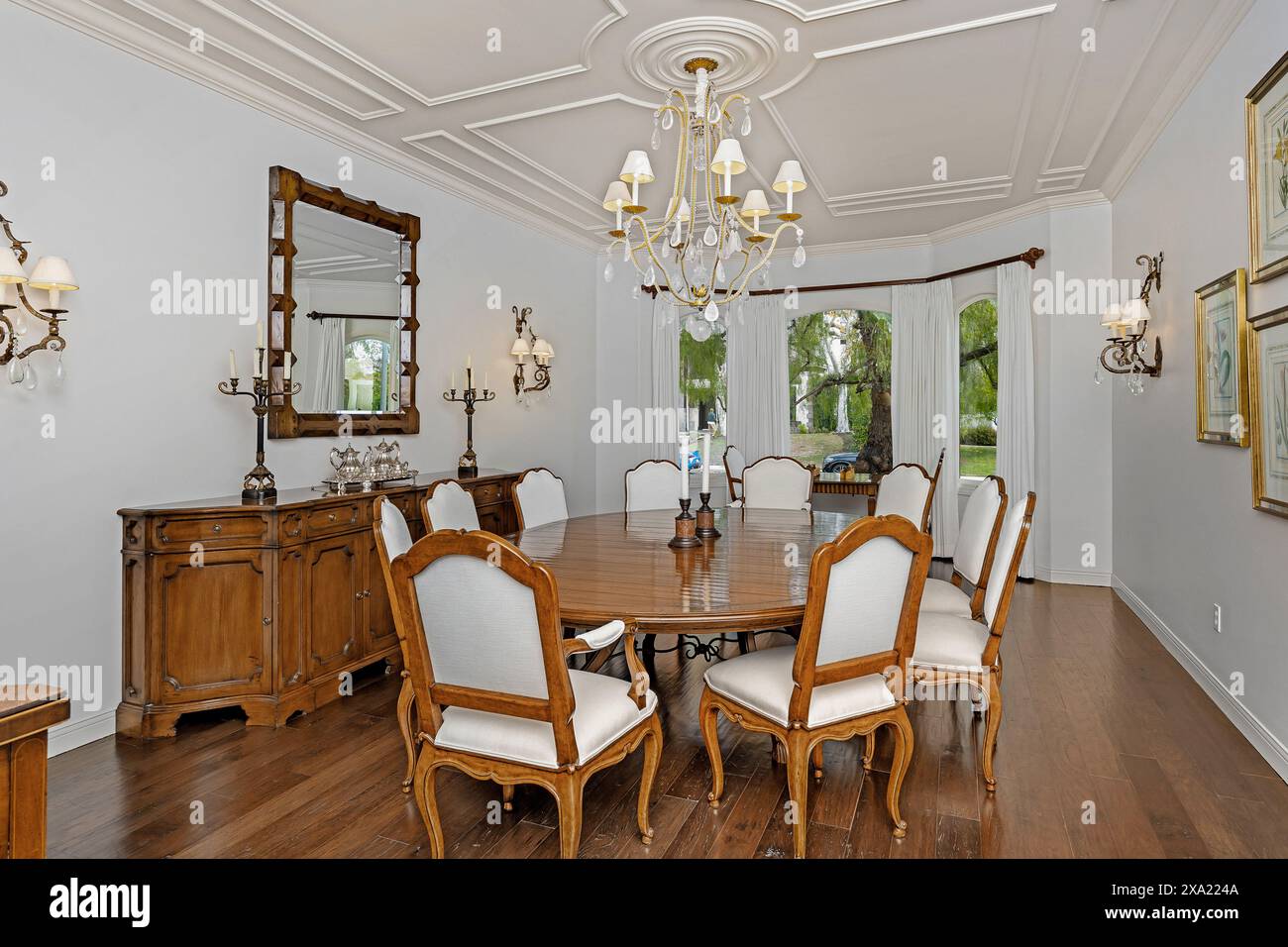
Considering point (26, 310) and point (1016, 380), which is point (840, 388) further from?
point (26, 310)

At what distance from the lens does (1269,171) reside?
9.01 ft

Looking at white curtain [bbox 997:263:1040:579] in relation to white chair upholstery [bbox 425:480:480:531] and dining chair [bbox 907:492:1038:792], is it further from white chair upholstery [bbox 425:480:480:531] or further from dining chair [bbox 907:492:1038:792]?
white chair upholstery [bbox 425:480:480:531]

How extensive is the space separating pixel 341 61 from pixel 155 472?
6.71 feet

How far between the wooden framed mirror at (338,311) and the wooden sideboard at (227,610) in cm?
82

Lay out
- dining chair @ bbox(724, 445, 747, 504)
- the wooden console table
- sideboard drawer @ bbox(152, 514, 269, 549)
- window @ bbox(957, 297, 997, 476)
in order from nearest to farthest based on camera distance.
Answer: the wooden console table < sideboard drawer @ bbox(152, 514, 269, 549) < window @ bbox(957, 297, 997, 476) < dining chair @ bbox(724, 445, 747, 504)

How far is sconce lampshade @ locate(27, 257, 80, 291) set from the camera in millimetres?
2672

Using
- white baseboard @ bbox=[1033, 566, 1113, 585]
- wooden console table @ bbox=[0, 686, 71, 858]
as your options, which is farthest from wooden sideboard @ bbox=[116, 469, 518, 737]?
white baseboard @ bbox=[1033, 566, 1113, 585]

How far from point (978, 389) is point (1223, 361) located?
3.19m

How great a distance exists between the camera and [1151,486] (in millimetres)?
4527

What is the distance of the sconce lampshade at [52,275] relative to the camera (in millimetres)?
2672

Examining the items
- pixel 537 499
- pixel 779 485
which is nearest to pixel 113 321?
pixel 537 499

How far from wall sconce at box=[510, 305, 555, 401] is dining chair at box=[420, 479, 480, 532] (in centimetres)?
233
